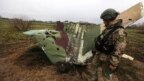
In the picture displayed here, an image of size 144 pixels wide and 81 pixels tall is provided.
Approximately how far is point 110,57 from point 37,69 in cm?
386

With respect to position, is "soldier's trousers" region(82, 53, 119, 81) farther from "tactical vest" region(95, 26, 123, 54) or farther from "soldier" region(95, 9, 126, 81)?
"tactical vest" region(95, 26, 123, 54)

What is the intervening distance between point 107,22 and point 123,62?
201 inches

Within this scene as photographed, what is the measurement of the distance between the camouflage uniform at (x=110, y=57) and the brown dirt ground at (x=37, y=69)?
6.62ft

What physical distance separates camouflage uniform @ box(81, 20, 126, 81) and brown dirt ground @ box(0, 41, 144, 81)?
79.4 inches

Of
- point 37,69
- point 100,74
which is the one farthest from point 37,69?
point 100,74

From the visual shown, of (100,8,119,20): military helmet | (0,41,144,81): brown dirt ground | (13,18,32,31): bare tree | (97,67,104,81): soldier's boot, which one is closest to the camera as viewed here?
(100,8,119,20): military helmet

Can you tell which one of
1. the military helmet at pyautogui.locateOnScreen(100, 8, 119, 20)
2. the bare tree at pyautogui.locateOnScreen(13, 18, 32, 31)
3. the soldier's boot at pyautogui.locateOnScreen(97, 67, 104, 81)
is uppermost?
the military helmet at pyautogui.locateOnScreen(100, 8, 119, 20)

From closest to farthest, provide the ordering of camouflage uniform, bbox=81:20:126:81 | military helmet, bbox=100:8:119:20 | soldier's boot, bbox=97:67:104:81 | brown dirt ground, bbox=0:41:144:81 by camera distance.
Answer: camouflage uniform, bbox=81:20:126:81, military helmet, bbox=100:8:119:20, soldier's boot, bbox=97:67:104:81, brown dirt ground, bbox=0:41:144:81

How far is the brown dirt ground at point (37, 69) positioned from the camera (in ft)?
28.6

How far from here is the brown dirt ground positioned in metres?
8.72

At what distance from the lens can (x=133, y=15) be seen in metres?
8.75

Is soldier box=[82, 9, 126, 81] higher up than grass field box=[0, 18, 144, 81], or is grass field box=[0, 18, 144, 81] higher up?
soldier box=[82, 9, 126, 81]

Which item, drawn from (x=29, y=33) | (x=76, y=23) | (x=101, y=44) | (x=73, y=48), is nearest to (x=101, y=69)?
(x=101, y=44)

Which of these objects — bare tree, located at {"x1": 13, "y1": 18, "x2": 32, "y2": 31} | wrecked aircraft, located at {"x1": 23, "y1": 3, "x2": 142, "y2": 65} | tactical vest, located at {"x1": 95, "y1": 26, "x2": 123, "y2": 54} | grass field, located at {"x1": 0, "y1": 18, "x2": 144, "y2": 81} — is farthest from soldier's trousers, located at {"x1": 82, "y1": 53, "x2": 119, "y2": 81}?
bare tree, located at {"x1": 13, "y1": 18, "x2": 32, "y2": 31}
